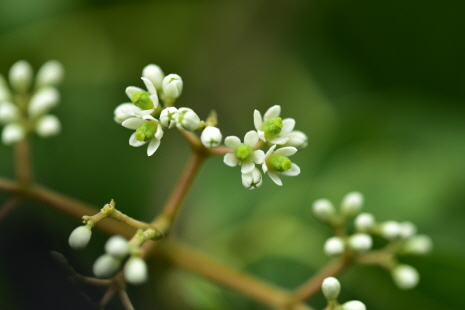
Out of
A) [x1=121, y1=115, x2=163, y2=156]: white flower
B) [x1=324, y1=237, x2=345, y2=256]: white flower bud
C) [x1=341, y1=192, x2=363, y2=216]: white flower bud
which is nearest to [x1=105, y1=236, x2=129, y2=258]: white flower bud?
[x1=121, y1=115, x2=163, y2=156]: white flower

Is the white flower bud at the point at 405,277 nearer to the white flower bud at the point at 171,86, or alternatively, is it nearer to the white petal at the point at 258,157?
the white petal at the point at 258,157

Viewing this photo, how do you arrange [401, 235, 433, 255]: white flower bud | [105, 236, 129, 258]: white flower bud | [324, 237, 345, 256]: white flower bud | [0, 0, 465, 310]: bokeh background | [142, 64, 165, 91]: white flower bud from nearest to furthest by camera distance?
1. [105, 236, 129, 258]: white flower bud
2. [142, 64, 165, 91]: white flower bud
3. [324, 237, 345, 256]: white flower bud
4. [401, 235, 433, 255]: white flower bud
5. [0, 0, 465, 310]: bokeh background

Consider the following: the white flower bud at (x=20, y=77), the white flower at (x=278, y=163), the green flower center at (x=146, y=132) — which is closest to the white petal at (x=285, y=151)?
the white flower at (x=278, y=163)

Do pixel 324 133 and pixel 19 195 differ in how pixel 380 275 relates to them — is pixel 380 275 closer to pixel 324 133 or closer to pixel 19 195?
pixel 324 133

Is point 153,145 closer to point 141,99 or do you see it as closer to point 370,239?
point 141,99

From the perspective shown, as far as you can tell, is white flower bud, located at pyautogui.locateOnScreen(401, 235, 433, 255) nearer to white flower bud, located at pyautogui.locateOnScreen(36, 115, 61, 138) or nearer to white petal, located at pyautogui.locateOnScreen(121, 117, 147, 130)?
white petal, located at pyautogui.locateOnScreen(121, 117, 147, 130)

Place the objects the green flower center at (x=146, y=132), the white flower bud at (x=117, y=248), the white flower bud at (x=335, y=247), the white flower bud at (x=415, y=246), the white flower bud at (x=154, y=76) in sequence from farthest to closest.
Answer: the white flower bud at (x=415, y=246) < the white flower bud at (x=335, y=247) < the white flower bud at (x=154, y=76) < the green flower center at (x=146, y=132) < the white flower bud at (x=117, y=248)

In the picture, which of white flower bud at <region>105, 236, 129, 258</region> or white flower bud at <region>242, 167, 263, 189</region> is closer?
white flower bud at <region>105, 236, 129, 258</region>

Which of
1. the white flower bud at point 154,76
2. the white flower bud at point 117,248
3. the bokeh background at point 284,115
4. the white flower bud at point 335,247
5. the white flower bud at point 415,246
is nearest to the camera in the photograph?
the white flower bud at point 117,248
